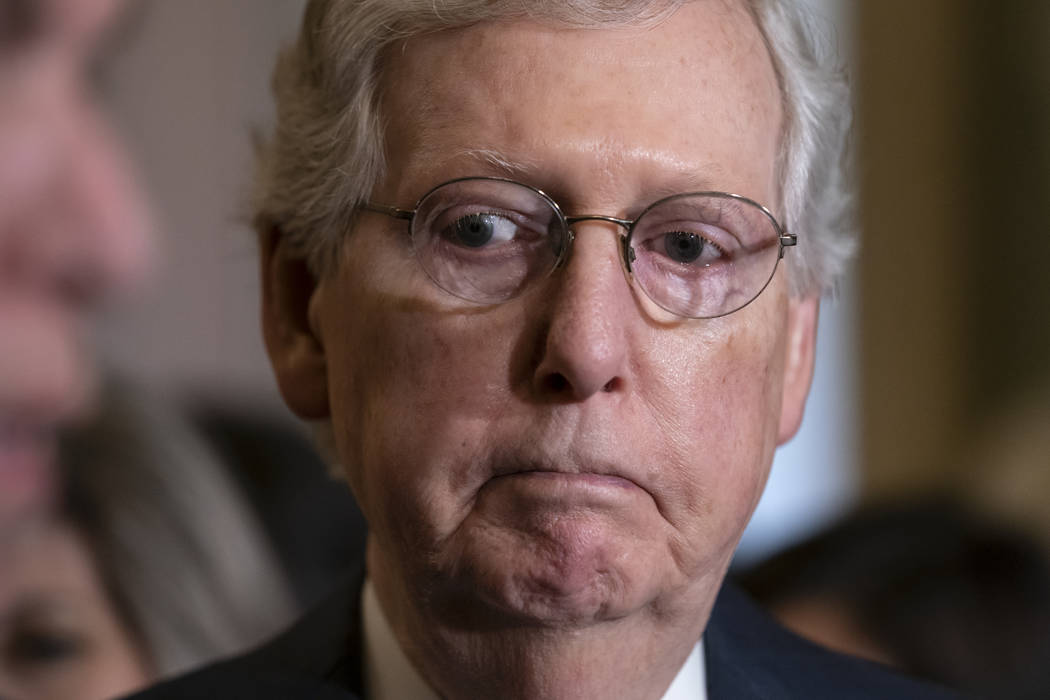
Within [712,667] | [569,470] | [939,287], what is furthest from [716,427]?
[939,287]

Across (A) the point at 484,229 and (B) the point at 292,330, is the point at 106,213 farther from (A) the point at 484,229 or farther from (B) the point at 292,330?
(A) the point at 484,229

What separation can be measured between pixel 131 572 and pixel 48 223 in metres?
1.07

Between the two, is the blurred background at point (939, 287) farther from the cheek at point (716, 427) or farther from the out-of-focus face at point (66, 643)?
the cheek at point (716, 427)

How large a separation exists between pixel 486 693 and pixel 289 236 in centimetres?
69

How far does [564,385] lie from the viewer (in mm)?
1382

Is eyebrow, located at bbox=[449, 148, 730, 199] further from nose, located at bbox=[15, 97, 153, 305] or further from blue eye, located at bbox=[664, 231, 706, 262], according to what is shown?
nose, located at bbox=[15, 97, 153, 305]

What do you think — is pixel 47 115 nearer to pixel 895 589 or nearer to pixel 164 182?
pixel 164 182

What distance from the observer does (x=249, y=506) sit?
3330mm

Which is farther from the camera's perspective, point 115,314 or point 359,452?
point 115,314

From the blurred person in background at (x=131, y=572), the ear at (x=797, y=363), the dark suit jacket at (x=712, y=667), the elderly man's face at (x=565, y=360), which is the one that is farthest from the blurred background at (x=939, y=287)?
the elderly man's face at (x=565, y=360)

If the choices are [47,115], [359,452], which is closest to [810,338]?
[359,452]

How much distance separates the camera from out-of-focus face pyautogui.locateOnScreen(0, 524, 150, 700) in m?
2.74

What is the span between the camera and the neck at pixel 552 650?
1.42 meters

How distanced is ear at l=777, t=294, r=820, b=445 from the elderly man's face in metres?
0.22
